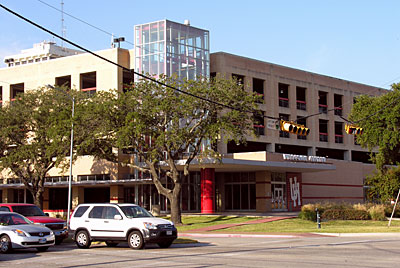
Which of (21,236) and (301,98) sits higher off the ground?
(301,98)

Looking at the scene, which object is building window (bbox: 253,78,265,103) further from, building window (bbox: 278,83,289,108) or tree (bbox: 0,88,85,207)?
tree (bbox: 0,88,85,207)

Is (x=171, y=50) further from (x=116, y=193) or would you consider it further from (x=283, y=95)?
(x=283, y=95)

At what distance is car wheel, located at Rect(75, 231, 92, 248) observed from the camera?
73.6 feet

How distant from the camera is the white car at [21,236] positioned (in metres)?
20.3

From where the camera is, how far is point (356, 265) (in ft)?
49.1

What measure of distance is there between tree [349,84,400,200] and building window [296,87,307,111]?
1217cm

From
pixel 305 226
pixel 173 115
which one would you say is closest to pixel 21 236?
pixel 173 115

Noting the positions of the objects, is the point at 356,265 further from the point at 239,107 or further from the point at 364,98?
the point at 364,98

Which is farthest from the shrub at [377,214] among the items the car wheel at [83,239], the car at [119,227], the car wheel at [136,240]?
the car wheel at [83,239]

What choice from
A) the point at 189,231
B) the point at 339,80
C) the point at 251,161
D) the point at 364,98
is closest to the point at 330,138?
the point at 339,80

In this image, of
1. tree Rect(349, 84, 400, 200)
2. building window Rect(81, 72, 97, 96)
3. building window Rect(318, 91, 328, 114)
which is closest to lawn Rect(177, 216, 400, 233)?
tree Rect(349, 84, 400, 200)

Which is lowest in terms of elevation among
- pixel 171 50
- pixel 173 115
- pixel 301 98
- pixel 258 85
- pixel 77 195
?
pixel 77 195

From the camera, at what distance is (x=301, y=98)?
6525 centimetres

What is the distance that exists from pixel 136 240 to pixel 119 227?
34.8 inches
